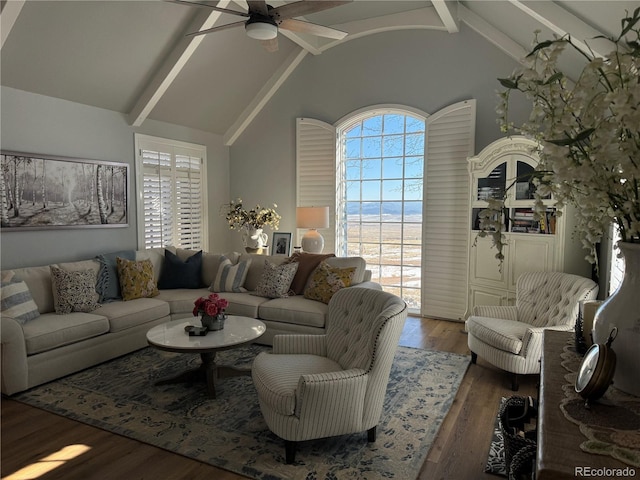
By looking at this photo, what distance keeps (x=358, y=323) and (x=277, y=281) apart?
6.21 feet

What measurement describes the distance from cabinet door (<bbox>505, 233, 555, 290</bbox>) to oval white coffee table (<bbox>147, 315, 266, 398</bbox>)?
2677 millimetres

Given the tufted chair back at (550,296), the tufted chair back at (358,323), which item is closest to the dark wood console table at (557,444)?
the tufted chair back at (358,323)

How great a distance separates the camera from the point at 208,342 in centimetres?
313

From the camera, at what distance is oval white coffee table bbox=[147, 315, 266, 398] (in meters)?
3.05

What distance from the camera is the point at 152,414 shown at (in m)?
2.97

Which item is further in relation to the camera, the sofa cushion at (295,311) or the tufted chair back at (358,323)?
the sofa cushion at (295,311)

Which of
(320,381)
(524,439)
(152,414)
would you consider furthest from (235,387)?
(524,439)

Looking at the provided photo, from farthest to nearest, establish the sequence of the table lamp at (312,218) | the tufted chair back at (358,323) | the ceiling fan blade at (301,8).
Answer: the table lamp at (312,218), the ceiling fan blade at (301,8), the tufted chair back at (358,323)

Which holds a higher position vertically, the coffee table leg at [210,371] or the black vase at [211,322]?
the black vase at [211,322]

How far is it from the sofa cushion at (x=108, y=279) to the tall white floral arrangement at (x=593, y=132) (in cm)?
412

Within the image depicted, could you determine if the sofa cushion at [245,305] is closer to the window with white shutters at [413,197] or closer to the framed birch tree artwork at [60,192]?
the framed birch tree artwork at [60,192]

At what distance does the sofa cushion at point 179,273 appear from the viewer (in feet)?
16.3

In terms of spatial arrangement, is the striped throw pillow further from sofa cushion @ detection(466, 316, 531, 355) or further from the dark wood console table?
the dark wood console table

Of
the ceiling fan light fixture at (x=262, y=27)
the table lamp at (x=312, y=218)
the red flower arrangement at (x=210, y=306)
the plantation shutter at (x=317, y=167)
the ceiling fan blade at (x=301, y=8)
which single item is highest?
the ceiling fan blade at (x=301, y=8)
